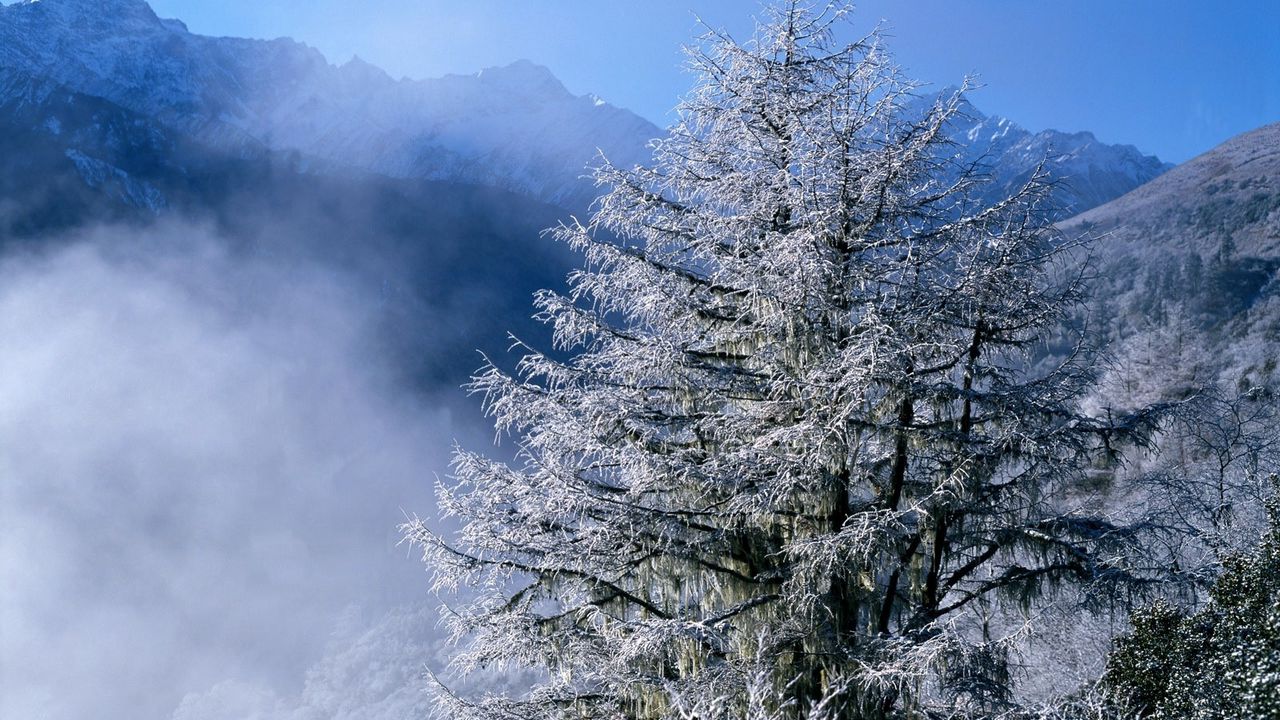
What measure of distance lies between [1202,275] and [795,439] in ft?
145

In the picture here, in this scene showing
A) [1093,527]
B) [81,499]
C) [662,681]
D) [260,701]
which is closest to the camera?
[662,681]

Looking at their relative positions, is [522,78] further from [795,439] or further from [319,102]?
[795,439]

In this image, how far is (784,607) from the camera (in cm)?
566

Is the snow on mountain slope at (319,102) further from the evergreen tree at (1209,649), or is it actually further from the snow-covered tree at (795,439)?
the evergreen tree at (1209,649)

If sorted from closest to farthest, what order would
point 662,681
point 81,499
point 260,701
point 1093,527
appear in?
point 662,681 < point 1093,527 < point 260,701 < point 81,499

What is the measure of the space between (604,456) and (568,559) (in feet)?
2.72

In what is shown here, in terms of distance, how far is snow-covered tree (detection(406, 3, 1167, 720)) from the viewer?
512 cm

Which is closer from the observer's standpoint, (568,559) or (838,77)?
(568,559)

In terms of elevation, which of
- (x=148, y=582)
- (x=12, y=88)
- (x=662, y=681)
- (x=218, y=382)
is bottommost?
(x=662, y=681)

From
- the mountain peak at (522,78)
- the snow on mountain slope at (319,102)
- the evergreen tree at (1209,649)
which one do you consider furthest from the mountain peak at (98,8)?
the evergreen tree at (1209,649)

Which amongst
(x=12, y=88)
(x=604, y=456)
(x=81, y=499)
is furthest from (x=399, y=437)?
(x=604, y=456)

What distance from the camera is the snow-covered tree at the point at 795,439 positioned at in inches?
201

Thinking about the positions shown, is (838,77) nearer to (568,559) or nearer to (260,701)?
(568,559)

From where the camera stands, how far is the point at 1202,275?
127 feet
